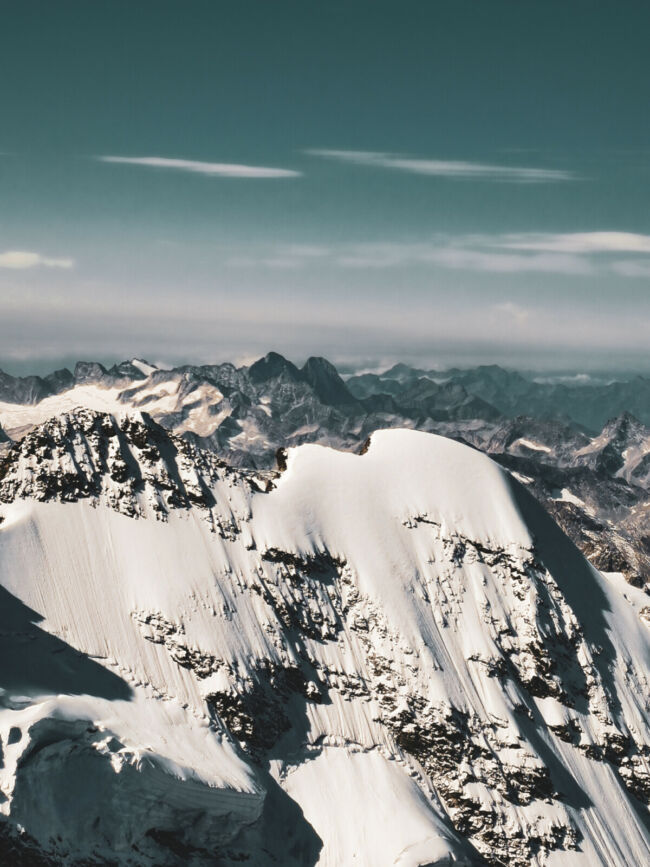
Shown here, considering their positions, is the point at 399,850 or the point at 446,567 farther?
the point at 446,567

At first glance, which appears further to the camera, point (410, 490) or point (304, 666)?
point (410, 490)

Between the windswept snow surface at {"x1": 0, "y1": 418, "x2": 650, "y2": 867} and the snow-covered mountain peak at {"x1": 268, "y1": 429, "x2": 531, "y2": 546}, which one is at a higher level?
the snow-covered mountain peak at {"x1": 268, "y1": 429, "x2": 531, "y2": 546}

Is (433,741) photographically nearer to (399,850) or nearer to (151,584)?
(399,850)

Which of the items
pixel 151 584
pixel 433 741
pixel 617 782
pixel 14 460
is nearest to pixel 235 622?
pixel 151 584

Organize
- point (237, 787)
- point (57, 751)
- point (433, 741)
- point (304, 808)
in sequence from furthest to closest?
point (433, 741)
point (304, 808)
point (237, 787)
point (57, 751)

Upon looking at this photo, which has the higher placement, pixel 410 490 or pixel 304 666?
pixel 410 490

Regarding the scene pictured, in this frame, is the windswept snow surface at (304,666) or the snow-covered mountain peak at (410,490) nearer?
the windswept snow surface at (304,666)

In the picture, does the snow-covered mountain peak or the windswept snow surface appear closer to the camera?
the windswept snow surface

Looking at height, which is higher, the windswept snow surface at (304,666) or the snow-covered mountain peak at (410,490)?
the snow-covered mountain peak at (410,490)
